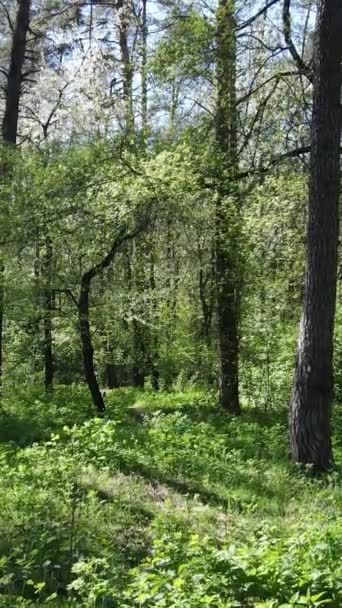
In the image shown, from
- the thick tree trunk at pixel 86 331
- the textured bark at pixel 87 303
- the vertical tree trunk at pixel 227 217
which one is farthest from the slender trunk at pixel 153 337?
the vertical tree trunk at pixel 227 217

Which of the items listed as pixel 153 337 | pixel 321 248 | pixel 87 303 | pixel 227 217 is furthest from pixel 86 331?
pixel 321 248

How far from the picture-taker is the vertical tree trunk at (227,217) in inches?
356

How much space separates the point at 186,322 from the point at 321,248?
11539 millimetres

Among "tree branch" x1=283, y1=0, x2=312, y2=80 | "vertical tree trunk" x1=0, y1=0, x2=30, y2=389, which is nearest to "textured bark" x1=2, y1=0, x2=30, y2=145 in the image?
"vertical tree trunk" x1=0, y1=0, x2=30, y2=389

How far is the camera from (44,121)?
2264cm

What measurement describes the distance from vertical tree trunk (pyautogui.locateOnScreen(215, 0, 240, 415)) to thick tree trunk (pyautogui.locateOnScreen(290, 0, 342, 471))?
2.12 meters

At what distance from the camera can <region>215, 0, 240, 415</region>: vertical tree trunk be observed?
9.03m

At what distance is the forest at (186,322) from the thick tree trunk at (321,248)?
0.02m

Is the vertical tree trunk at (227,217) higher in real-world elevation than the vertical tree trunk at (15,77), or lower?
lower

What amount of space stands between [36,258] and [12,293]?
35.2 inches

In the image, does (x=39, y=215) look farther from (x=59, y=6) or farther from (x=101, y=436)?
(x=59, y=6)

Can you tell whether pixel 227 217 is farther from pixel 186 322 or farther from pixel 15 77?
pixel 186 322

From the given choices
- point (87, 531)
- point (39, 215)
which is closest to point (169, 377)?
point (39, 215)

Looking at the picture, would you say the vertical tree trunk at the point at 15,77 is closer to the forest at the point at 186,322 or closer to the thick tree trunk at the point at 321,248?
the forest at the point at 186,322
